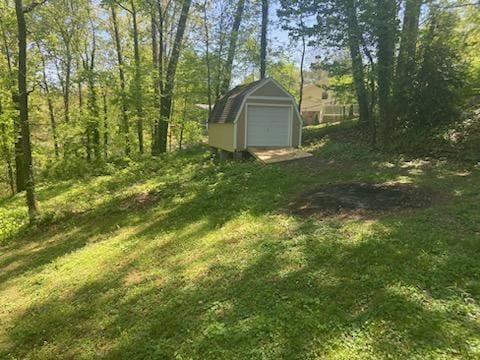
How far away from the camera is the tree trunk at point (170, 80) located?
1638cm

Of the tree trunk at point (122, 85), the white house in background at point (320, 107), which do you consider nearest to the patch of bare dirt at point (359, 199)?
the tree trunk at point (122, 85)

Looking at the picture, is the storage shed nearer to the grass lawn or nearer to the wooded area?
the wooded area

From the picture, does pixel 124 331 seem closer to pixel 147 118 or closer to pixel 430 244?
pixel 430 244

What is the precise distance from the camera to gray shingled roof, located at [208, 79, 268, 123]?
1305 cm

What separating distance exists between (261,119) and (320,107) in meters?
22.6

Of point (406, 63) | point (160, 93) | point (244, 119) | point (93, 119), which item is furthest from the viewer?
point (160, 93)

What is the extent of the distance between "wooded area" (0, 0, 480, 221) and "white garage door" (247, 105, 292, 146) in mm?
2245

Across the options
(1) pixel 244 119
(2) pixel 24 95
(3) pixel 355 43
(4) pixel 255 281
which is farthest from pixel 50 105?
Result: (4) pixel 255 281

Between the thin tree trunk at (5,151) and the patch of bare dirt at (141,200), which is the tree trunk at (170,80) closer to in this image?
the thin tree trunk at (5,151)

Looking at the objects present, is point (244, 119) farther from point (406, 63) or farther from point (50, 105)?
point (50, 105)

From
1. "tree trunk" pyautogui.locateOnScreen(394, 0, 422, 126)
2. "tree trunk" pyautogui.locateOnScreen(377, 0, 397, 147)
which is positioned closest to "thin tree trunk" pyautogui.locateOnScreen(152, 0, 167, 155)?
"tree trunk" pyautogui.locateOnScreen(377, 0, 397, 147)

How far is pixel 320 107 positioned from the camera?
34281 millimetres

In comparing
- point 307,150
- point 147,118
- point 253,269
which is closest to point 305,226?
point 253,269

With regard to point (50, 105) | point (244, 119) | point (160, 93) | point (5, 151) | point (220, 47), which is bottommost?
point (5, 151)
